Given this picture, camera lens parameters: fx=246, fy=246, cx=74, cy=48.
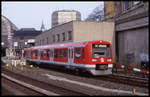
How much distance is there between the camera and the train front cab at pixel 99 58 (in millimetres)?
16469

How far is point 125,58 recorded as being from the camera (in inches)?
1144

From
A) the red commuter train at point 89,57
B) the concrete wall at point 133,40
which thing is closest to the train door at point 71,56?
the red commuter train at point 89,57

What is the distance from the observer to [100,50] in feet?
56.3

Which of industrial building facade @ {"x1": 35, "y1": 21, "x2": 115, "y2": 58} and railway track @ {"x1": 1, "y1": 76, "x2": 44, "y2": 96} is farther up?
industrial building facade @ {"x1": 35, "y1": 21, "x2": 115, "y2": 58}

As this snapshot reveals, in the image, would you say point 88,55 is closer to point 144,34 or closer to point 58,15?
point 144,34

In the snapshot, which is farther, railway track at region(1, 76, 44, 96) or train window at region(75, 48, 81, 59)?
train window at region(75, 48, 81, 59)

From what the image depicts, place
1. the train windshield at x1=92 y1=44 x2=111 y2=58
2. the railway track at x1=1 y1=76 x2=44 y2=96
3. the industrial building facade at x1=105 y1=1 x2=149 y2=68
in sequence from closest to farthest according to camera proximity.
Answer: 1. the railway track at x1=1 y1=76 x2=44 y2=96
2. the train windshield at x1=92 y1=44 x2=111 y2=58
3. the industrial building facade at x1=105 y1=1 x2=149 y2=68

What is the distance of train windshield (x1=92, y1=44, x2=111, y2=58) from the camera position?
1680cm

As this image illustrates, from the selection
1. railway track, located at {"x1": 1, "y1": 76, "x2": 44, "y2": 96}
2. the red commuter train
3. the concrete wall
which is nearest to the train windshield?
the red commuter train

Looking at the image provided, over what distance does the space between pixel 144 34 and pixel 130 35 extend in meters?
3.12

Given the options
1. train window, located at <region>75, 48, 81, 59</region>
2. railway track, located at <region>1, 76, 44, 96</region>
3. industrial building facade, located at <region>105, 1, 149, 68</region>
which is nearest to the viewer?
railway track, located at <region>1, 76, 44, 96</region>

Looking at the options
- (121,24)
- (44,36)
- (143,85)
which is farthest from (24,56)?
(143,85)

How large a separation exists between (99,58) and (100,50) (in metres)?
0.65

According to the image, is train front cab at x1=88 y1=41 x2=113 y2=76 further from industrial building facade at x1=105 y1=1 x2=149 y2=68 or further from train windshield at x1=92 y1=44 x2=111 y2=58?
industrial building facade at x1=105 y1=1 x2=149 y2=68
